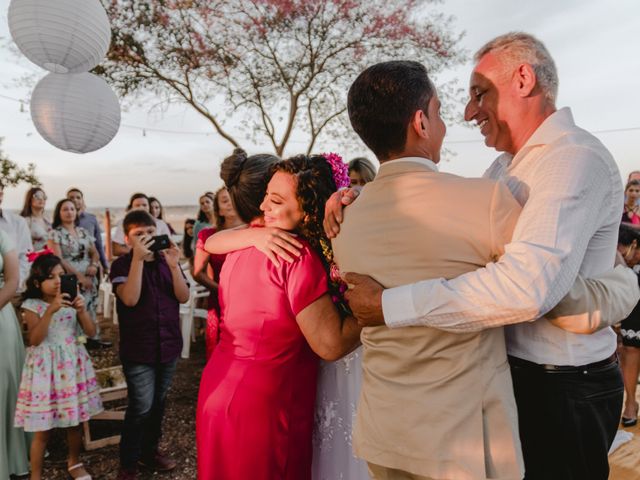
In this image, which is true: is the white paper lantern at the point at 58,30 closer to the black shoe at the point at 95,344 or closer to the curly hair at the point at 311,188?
the curly hair at the point at 311,188

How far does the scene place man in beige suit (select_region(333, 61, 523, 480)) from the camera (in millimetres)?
1188

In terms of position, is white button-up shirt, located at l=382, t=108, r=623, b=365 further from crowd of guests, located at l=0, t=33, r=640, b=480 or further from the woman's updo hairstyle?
the woman's updo hairstyle

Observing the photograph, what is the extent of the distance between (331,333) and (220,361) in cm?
56

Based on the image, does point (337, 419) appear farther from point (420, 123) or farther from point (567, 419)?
point (420, 123)

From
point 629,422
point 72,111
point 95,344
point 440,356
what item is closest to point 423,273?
point 440,356

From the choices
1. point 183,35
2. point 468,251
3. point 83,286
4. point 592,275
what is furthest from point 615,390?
point 183,35

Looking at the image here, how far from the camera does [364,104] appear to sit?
1372 mm

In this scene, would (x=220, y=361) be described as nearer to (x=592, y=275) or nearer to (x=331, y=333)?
(x=331, y=333)

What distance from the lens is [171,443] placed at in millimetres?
3734

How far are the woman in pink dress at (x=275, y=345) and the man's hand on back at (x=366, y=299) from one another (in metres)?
0.28

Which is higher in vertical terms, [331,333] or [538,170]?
[538,170]

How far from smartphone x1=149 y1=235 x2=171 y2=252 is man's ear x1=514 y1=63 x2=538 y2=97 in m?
2.43

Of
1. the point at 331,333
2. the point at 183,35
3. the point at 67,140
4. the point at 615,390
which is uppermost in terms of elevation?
the point at 183,35

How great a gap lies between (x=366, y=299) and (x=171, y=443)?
3202 mm
